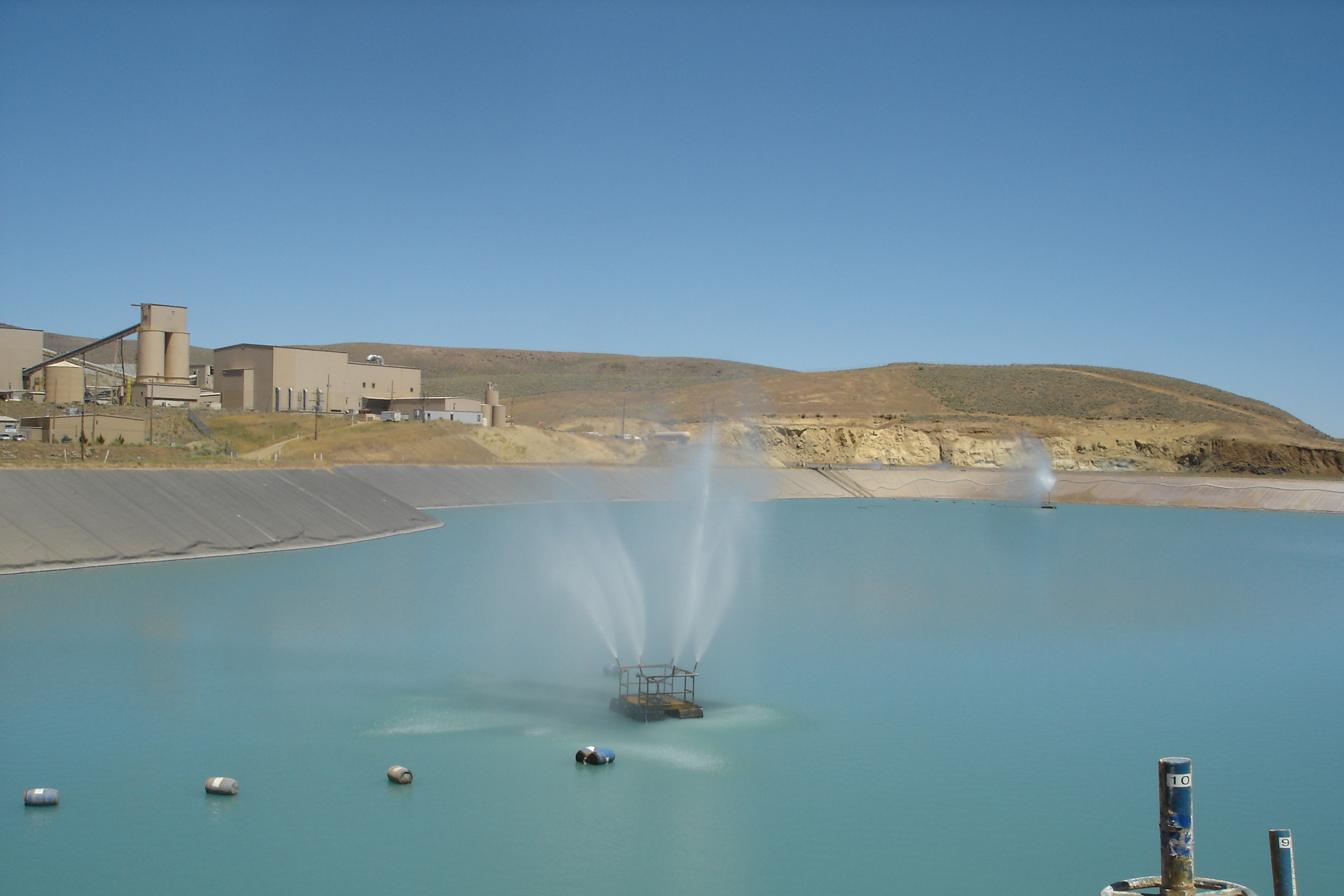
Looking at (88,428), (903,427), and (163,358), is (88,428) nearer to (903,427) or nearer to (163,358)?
(163,358)

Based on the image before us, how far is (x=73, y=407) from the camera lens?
7381cm

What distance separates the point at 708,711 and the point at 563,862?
24.0 ft

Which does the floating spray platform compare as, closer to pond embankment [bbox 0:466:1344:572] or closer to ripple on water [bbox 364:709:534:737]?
ripple on water [bbox 364:709:534:737]

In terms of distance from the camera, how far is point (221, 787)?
15461 mm

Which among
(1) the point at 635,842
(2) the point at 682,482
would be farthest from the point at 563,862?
(2) the point at 682,482

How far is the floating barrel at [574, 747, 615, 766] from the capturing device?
17.2 metres

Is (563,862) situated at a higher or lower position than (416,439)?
lower

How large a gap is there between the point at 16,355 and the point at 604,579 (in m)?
70.5

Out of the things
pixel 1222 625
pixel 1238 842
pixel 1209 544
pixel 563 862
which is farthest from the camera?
pixel 1209 544

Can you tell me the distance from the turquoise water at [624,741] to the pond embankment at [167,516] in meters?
1.87

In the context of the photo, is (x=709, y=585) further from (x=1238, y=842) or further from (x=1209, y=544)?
(x=1209, y=544)

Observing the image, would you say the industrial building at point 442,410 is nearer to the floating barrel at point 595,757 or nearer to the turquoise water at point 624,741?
the turquoise water at point 624,741

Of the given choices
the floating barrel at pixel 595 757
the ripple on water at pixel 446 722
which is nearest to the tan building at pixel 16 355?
the ripple on water at pixel 446 722

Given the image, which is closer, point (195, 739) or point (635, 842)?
point (635, 842)
